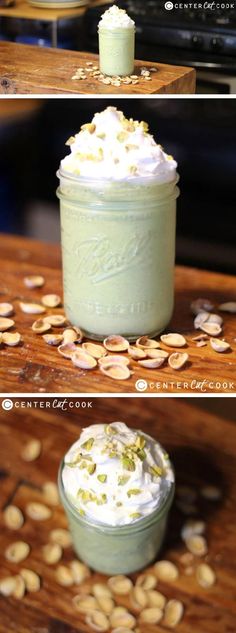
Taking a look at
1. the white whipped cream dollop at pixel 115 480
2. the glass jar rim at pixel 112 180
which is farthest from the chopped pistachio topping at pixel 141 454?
the glass jar rim at pixel 112 180

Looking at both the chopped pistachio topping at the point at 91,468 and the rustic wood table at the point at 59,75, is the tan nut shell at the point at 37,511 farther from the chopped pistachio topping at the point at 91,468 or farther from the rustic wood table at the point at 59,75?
the rustic wood table at the point at 59,75

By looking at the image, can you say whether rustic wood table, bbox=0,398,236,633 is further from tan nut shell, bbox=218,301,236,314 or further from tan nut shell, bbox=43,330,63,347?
tan nut shell, bbox=218,301,236,314

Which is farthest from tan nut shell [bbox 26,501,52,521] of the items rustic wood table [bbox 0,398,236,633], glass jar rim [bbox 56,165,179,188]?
glass jar rim [bbox 56,165,179,188]

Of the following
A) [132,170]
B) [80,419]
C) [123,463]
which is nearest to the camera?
[132,170]

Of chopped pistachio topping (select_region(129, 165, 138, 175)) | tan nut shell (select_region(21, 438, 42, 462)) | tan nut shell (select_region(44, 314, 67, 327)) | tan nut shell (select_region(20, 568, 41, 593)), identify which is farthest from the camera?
tan nut shell (select_region(21, 438, 42, 462))

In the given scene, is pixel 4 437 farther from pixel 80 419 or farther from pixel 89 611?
pixel 89 611

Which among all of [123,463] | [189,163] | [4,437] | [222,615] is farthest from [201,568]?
[189,163]

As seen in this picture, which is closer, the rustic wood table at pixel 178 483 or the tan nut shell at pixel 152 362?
the tan nut shell at pixel 152 362
